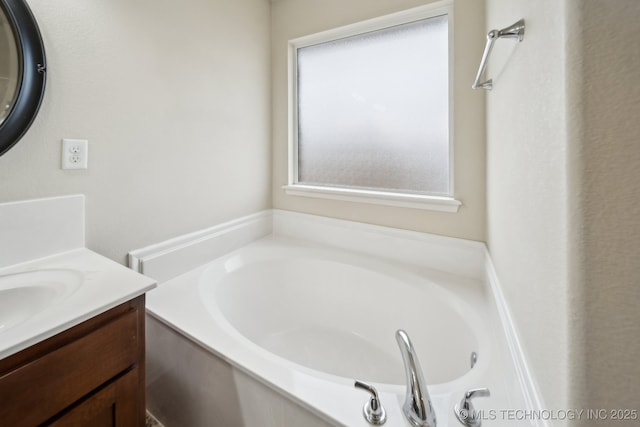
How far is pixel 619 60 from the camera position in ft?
1.30

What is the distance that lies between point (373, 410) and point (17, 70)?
1583 mm

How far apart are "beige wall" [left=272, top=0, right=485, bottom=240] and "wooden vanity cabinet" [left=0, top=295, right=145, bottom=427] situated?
1.39 meters

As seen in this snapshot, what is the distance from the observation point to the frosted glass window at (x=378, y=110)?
1.64m

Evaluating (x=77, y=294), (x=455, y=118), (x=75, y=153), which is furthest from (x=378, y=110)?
(x=77, y=294)

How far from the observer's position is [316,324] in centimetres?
180

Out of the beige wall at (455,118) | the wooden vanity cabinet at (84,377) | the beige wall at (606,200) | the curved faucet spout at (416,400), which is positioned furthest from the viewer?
the beige wall at (455,118)

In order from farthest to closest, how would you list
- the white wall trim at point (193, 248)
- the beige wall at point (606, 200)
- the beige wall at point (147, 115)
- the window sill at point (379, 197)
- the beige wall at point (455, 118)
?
Answer: the window sill at point (379, 197) → the beige wall at point (455, 118) → the white wall trim at point (193, 248) → the beige wall at point (147, 115) → the beige wall at point (606, 200)

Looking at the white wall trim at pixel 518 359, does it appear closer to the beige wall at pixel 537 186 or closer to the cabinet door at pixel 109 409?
the beige wall at pixel 537 186

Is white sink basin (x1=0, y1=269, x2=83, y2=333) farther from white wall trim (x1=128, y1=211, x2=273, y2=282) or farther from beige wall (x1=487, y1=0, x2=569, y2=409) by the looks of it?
beige wall (x1=487, y1=0, x2=569, y2=409)

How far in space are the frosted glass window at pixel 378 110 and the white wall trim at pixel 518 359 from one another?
76 centimetres

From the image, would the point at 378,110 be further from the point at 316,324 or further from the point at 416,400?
the point at 416,400

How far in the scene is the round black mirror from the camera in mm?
896

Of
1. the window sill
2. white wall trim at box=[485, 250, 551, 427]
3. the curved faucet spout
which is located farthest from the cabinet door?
the window sill

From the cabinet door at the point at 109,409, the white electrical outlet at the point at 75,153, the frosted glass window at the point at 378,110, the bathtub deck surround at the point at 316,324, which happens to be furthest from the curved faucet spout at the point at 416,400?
the white electrical outlet at the point at 75,153
